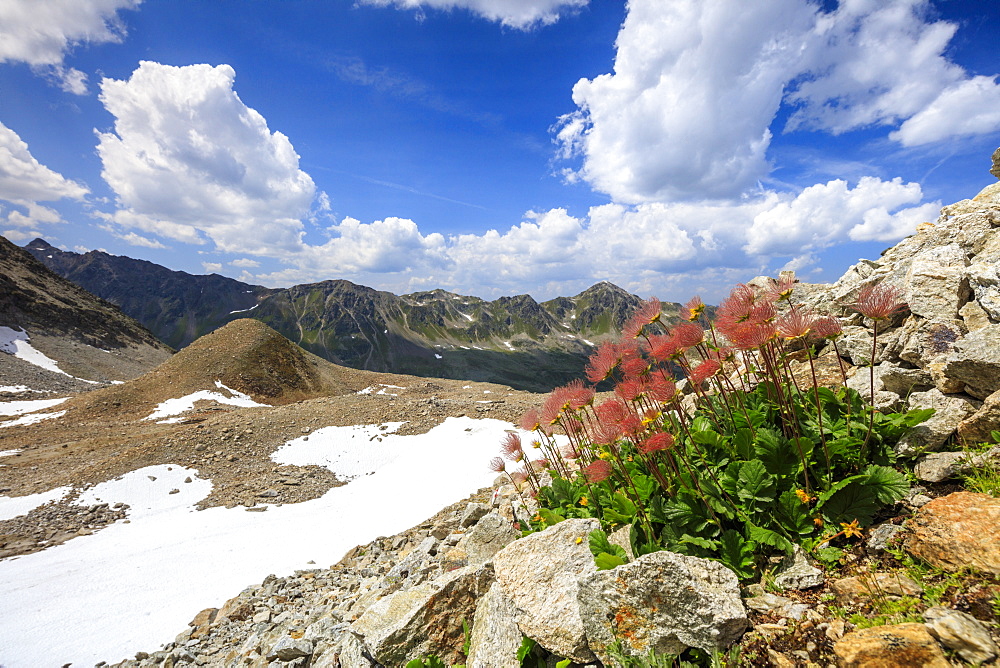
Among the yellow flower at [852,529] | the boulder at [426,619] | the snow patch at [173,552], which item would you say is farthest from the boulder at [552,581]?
the snow patch at [173,552]

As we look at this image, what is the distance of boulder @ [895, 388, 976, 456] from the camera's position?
3289 millimetres

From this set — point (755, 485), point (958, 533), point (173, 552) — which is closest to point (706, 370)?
point (755, 485)

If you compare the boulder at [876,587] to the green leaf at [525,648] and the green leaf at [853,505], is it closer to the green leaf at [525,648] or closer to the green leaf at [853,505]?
the green leaf at [853,505]

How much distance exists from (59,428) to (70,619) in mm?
27213

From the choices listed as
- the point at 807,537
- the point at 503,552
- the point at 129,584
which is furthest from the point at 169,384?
the point at 807,537

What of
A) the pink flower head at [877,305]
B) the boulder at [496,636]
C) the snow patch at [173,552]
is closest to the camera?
the pink flower head at [877,305]

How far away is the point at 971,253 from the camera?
6273 mm

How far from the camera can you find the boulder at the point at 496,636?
3.37m

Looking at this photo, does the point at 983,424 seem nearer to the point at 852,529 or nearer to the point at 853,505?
the point at 853,505

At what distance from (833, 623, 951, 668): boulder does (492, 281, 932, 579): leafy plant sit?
1.03 metres

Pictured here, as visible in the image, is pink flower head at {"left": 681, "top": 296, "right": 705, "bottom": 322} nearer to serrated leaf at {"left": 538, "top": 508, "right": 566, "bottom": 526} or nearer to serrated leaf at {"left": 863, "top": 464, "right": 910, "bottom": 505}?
serrated leaf at {"left": 863, "top": 464, "right": 910, "bottom": 505}

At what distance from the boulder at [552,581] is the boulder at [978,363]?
12.1 feet

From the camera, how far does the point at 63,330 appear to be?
63906 millimetres

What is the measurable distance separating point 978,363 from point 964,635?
301cm
